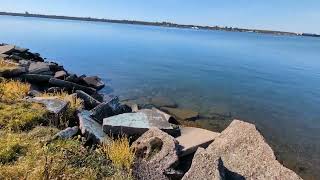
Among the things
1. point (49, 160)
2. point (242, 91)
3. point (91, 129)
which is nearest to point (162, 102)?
point (242, 91)

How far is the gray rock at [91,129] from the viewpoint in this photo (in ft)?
30.1

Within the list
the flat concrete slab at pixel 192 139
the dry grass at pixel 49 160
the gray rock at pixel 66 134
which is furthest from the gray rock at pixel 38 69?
the dry grass at pixel 49 160

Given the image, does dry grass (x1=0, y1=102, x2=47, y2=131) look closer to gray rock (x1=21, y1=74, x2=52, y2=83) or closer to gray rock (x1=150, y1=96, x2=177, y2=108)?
gray rock (x1=21, y1=74, x2=52, y2=83)

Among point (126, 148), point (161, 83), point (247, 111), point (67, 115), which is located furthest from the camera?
point (161, 83)

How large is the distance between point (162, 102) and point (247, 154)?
12.4 metres

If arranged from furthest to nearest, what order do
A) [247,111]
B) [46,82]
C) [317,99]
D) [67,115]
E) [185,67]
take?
[185,67]
[317,99]
[247,111]
[46,82]
[67,115]

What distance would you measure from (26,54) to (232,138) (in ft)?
73.2

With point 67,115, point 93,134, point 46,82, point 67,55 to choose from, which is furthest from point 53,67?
point 67,55

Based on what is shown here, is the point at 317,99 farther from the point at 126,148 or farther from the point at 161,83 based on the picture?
the point at 126,148

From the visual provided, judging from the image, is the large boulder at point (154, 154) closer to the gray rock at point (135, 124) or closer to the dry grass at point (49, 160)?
the gray rock at point (135, 124)

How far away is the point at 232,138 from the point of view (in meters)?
9.11

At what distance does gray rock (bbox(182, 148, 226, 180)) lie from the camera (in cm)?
690

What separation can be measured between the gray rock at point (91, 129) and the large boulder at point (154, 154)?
832 millimetres

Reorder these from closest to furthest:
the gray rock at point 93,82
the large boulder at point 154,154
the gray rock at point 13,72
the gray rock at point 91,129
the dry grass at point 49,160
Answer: the dry grass at point 49,160 < the large boulder at point 154,154 < the gray rock at point 91,129 < the gray rock at point 13,72 < the gray rock at point 93,82
